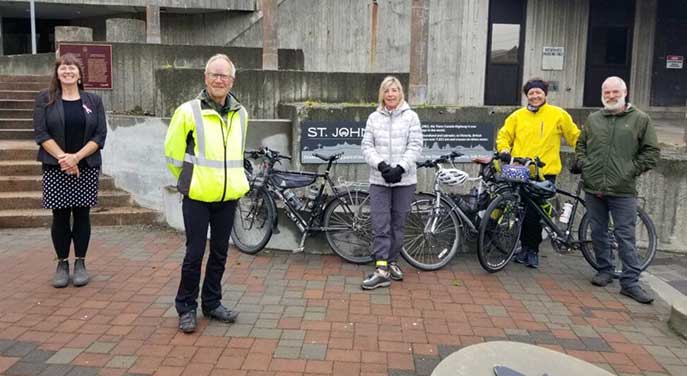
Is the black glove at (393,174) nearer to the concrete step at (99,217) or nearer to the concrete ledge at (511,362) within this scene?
the concrete ledge at (511,362)

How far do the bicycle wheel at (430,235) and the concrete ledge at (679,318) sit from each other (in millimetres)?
1920

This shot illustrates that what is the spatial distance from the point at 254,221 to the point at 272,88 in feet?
8.89

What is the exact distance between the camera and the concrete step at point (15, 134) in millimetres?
8609

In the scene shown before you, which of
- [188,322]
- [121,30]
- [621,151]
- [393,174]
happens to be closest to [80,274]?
[188,322]

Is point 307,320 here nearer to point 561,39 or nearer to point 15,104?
point 15,104

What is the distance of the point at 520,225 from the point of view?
582 cm

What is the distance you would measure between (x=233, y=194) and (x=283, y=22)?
11.9 metres

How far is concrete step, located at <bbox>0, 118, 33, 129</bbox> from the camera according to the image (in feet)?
29.1

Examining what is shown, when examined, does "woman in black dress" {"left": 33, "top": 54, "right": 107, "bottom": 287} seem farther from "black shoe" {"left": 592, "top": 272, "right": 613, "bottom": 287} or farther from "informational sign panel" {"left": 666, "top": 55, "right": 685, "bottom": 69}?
"informational sign panel" {"left": 666, "top": 55, "right": 685, "bottom": 69}

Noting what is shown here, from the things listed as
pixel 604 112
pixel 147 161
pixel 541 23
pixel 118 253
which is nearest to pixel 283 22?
pixel 541 23

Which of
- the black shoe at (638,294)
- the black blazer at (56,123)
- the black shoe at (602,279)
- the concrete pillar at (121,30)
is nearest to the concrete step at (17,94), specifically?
the concrete pillar at (121,30)

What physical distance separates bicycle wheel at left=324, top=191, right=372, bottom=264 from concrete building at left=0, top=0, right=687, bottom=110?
8996 mm

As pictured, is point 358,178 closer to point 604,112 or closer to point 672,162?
point 604,112

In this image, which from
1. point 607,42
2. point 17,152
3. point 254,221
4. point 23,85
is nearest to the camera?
point 254,221
